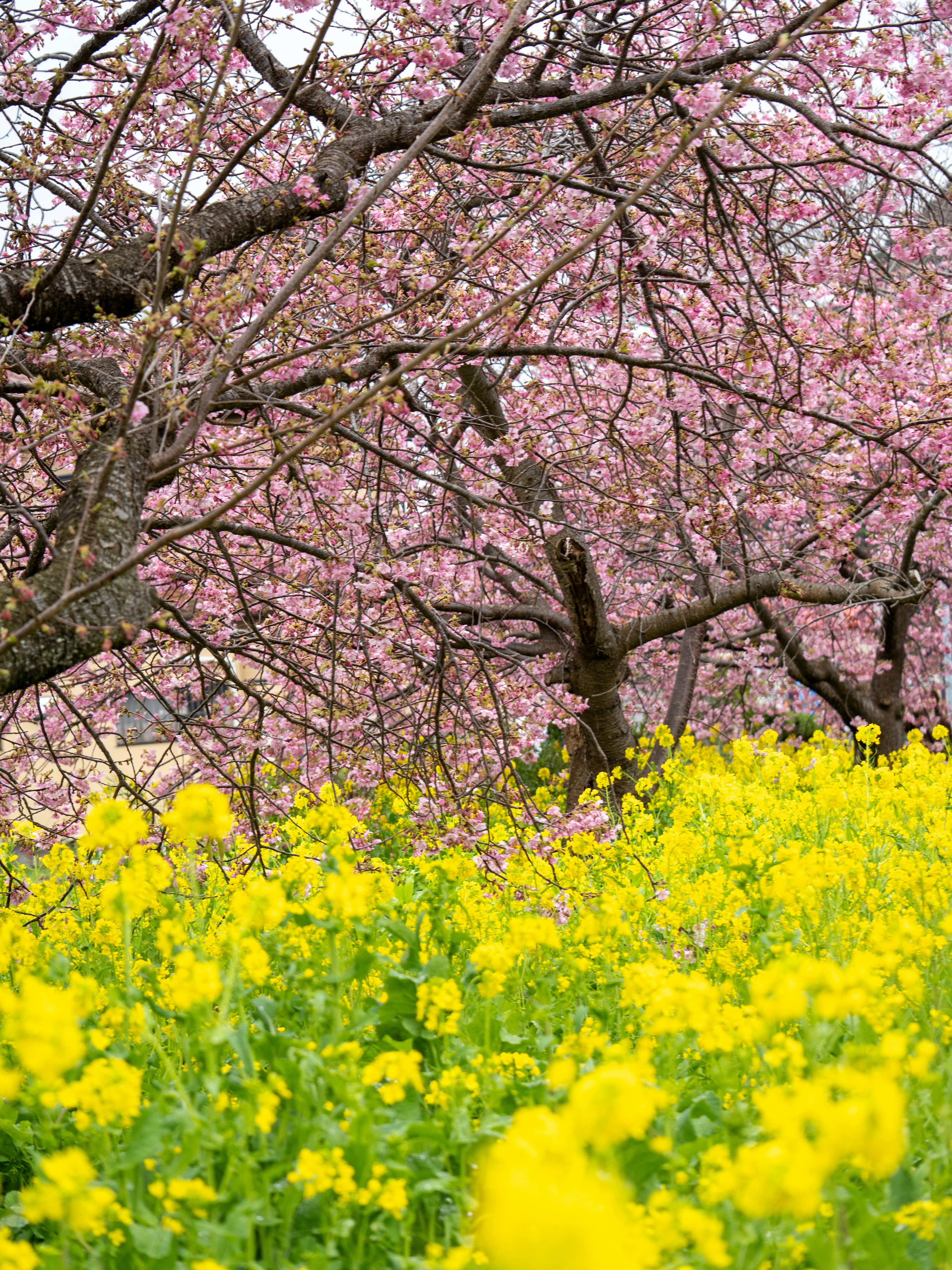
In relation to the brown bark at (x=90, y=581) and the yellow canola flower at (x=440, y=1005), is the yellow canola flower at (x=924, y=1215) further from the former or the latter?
the brown bark at (x=90, y=581)

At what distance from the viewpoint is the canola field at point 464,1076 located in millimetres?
1522

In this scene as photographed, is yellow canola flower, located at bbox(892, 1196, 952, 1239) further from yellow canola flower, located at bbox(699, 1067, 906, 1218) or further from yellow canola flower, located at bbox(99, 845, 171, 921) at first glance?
yellow canola flower, located at bbox(99, 845, 171, 921)

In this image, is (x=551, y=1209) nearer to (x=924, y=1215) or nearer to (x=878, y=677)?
(x=924, y=1215)

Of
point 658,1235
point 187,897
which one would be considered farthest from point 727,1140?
point 187,897

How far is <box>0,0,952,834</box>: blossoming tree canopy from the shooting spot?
329 cm

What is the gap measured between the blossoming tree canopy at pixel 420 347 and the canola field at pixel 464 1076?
0.70 metres

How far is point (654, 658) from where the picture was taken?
1322 centimetres

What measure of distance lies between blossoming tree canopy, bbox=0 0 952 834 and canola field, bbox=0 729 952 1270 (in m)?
0.70

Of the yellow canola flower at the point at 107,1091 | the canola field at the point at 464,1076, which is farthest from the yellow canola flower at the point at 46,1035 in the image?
the yellow canola flower at the point at 107,1091

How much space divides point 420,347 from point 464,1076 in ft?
7.70

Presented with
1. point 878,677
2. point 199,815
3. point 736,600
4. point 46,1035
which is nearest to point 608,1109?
point 46,1035

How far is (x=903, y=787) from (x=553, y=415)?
3.02m

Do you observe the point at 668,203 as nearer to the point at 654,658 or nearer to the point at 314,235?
the point at 314,235

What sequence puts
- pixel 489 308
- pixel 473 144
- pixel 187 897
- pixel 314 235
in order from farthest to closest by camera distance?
pixel 314 235, pixel 473 144, pixel 187 897, pixel 489 308
